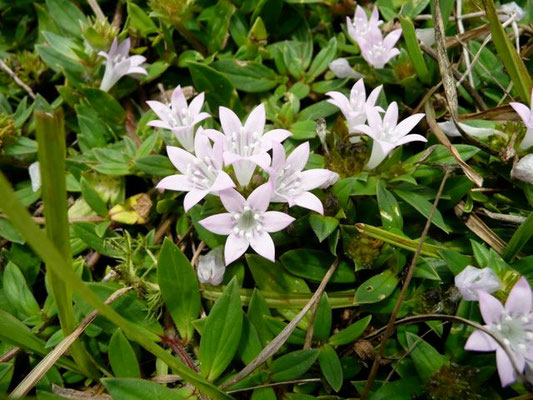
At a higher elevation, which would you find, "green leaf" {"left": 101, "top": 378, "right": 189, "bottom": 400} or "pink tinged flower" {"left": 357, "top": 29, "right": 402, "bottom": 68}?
"pink tinged flower" {"left": 357, "top": 29, "right": 402, "bottom": 68}

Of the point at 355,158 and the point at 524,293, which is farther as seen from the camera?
the point at 355,158

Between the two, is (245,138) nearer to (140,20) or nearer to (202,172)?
(202,172)

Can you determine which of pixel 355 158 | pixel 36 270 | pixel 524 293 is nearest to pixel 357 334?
pixel 524 293

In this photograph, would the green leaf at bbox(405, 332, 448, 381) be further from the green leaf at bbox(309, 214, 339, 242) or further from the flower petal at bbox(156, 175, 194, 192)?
the flower petal at bbox(156, 175, 194, 192)

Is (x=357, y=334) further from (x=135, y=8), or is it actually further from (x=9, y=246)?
(x=135, y=8)

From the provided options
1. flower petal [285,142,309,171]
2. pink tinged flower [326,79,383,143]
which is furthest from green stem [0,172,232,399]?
pink tinged flower [326,79,383,143]

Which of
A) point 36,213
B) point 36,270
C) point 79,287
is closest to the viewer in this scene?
point 79,287

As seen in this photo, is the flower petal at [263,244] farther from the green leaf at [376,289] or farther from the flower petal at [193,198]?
the green leaf at [376,289]

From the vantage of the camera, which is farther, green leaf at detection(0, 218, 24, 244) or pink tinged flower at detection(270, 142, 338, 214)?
green leaf at detection(0, 218, 24, 244)
